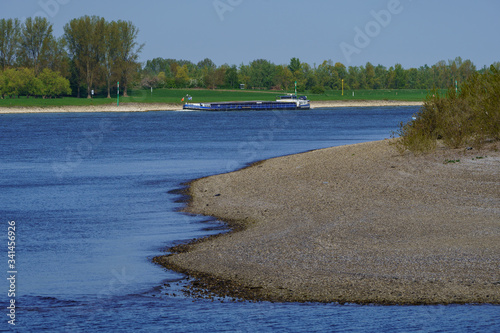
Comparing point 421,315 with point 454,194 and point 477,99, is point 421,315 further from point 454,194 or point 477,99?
point 477,99

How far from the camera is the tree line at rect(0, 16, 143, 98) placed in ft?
467

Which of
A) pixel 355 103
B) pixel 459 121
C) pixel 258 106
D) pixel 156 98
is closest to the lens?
pixel 459 121

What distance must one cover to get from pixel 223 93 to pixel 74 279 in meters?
177

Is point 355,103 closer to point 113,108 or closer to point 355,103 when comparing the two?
point 355,103

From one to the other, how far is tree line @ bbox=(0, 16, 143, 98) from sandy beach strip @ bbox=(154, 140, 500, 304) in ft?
405

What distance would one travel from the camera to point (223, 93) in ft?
621

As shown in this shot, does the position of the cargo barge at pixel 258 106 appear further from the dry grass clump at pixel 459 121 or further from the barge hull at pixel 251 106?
the dry grass clump at pixel 459 121

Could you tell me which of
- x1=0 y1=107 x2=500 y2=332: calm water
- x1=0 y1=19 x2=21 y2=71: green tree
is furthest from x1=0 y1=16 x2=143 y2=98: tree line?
x1=0 y1=107 x2=500 y2=332: calm water

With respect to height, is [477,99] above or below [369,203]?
above

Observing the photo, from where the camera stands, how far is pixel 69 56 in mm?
149000

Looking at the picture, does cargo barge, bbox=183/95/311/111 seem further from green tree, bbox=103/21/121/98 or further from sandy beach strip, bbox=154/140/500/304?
sandy beach strip, bbox=154/140/500/304

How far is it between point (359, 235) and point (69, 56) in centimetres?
14122

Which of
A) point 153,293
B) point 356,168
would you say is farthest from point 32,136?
point 153,293

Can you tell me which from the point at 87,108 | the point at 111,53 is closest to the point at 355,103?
the point at 111,53
